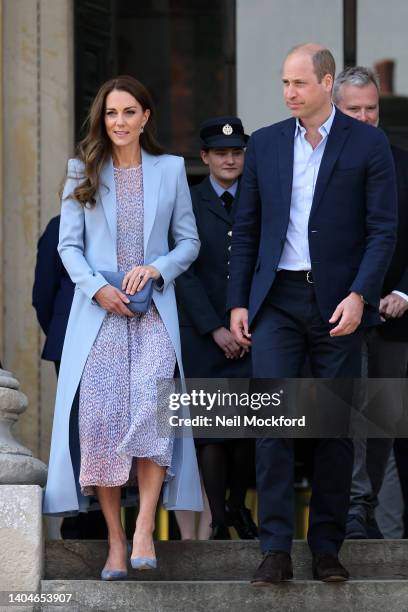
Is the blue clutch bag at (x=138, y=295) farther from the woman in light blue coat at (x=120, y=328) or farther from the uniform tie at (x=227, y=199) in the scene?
the uniform tie at (x=227, y=199)

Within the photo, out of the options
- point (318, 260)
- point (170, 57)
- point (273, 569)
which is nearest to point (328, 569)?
point (273, 569)

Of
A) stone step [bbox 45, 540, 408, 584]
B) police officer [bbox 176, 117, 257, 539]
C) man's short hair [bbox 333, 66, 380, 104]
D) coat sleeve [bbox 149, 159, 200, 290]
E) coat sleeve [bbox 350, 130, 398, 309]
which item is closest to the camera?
coat sleeve [bbox 350, 130, 398, 309]

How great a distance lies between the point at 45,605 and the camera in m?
6.64

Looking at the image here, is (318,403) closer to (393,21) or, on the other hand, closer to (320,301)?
(320,301)

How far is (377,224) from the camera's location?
22.2 feet

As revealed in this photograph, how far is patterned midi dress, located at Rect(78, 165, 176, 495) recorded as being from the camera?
269 inches

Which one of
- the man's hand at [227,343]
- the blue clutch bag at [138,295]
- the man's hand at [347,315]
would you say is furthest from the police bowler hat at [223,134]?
the man's hand at [347,315]

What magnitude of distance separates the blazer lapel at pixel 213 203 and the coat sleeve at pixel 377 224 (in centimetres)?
143


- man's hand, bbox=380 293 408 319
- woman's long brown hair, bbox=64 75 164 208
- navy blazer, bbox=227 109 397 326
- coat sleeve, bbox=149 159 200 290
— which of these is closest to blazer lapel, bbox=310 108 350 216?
navy blazer, bbox=227 109 397 326

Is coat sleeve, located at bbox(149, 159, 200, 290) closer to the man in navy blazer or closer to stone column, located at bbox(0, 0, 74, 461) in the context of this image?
the man in navy blazer

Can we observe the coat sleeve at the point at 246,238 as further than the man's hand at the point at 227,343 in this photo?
No

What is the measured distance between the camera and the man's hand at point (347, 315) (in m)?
6.60

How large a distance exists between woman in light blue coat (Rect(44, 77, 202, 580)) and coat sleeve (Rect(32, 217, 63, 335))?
1.36 metres

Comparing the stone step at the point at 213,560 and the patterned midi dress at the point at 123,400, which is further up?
the patterned midi dress at the point at 123,400
